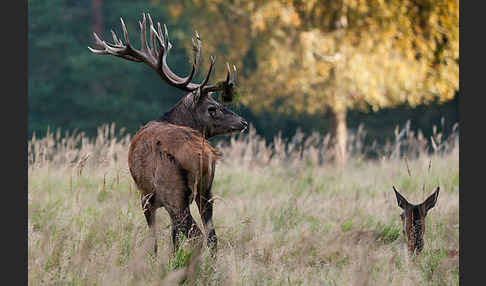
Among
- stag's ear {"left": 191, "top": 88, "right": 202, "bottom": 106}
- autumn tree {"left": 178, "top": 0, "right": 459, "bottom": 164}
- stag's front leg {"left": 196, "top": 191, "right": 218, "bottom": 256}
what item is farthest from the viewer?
autumn tree {"left": 178, "top": 0, "right": 459, "bottom": 164}

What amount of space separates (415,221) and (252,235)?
1.41 meters

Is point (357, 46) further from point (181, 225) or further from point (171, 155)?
point (181, 225)

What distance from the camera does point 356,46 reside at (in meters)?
13.8

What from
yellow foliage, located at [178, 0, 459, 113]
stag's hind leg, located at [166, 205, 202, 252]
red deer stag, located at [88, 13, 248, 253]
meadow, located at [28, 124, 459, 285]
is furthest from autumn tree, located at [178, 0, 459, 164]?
stag's hind leg, located at [166, 205, 202, 252]

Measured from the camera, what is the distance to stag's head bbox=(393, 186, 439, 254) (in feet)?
18.7

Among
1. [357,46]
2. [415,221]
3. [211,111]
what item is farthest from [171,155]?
[357,46]

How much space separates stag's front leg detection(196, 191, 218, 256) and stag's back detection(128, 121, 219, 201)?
173 millimetres

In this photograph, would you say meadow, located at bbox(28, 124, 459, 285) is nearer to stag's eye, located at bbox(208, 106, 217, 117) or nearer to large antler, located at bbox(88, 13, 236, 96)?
stag's eye, located at bbox(208, 106, 217, 117)

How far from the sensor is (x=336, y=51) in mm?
13703

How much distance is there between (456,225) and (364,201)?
1.27m

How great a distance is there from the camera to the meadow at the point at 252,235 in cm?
451

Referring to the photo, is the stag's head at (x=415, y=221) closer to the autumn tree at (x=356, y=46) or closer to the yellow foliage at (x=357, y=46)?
the autumn tree at (x=356, y=46)

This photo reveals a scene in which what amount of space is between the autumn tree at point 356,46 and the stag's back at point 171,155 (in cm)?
752

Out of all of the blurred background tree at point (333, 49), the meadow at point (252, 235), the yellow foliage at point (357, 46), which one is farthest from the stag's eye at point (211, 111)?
the yellow foliage at point (357, 46)
